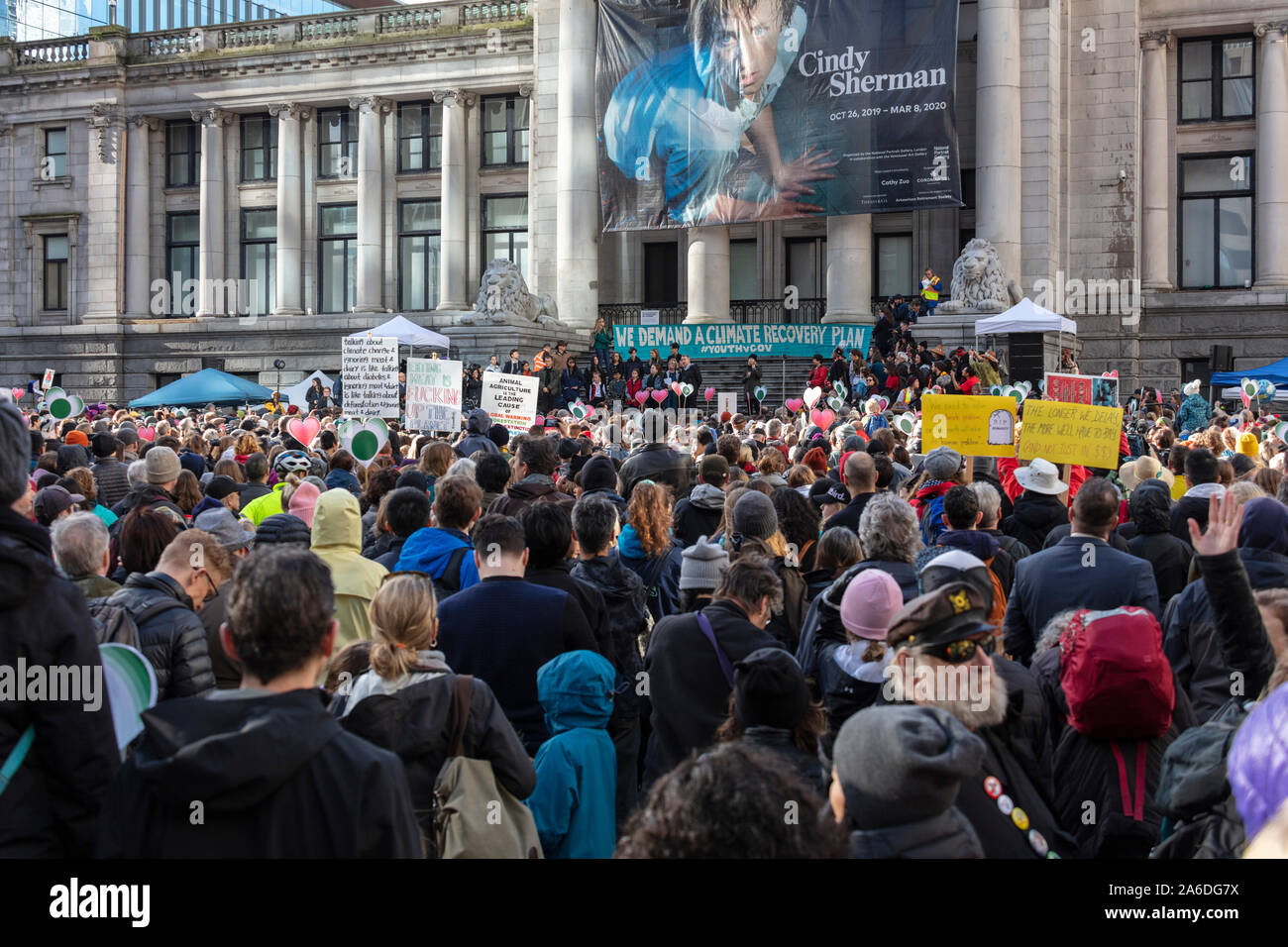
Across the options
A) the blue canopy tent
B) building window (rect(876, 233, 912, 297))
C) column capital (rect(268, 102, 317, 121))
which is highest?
column capital (rect(268, 102, 317, 121))

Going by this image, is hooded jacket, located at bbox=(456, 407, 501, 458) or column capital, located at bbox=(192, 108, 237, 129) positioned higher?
column capital, located at bbox=(192, 108, 237, 129)

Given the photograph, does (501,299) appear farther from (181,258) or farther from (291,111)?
(181,258)

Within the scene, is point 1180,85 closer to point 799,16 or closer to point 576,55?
point 799,16

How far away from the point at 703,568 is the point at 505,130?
130 ft

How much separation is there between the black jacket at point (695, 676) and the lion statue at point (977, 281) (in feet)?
85.8

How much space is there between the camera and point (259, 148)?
154 feet

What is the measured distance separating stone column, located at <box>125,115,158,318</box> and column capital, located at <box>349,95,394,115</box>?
27.9ft

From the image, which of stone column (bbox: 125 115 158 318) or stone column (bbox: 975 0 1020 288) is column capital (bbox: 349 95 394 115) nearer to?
stone column (bbox: 125 115 158 318)

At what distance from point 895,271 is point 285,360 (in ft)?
67.0

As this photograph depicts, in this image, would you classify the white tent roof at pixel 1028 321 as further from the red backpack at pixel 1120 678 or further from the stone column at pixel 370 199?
the stone column at pixel 370 199

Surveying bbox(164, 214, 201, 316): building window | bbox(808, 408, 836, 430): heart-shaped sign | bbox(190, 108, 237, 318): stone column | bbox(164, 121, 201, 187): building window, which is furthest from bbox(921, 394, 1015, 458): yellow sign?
bbox(164, 121, 201, 187): building window

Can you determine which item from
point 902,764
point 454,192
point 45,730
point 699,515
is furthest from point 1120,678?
point 454,192

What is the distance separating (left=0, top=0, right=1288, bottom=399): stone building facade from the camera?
Answer: 3559 centimetres

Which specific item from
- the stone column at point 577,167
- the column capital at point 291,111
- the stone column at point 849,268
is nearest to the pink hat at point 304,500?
the stone column at point 849,268
